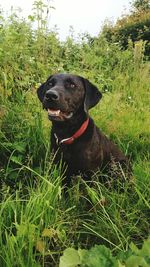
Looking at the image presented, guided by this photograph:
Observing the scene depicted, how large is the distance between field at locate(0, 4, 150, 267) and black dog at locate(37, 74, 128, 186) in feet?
0.59

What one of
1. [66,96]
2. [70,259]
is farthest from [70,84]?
[70,259]

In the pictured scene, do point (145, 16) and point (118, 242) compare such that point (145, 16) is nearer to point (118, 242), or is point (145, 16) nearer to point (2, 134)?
point (2, 134)

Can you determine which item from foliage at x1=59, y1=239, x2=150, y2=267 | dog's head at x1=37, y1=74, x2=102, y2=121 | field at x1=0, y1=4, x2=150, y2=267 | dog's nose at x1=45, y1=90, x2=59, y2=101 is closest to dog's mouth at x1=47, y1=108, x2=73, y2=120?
dog's head at x1=37, y1=74, x2=102, y2=121

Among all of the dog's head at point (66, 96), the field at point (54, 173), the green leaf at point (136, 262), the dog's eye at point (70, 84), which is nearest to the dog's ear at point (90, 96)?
the dog's head at point (66, 96)

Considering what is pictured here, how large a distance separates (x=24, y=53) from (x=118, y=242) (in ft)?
9.75

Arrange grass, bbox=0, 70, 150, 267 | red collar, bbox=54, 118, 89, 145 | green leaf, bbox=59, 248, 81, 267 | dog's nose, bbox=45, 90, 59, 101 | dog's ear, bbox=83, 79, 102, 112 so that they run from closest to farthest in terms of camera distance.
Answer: green leaf, bbox=59, 248, 81, 267 < grass, bbox=0, 70, 150, 267 < dog's nose, bbox=45, 90, 59, 101 < red collar, bbox=54, 118, 89, 145 < dog's ear, bbox=83, 79, 102, 112

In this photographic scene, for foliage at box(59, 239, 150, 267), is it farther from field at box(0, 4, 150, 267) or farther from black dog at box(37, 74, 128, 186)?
black dog at box(37, 74, 128, 186)

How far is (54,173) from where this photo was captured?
327 centimetres

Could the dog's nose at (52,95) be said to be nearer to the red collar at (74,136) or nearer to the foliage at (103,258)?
the red collar at (74,136)

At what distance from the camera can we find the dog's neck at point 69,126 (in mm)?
3762

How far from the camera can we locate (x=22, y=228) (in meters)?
2.42

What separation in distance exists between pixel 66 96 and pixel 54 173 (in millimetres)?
698

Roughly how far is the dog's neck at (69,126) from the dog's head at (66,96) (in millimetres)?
58

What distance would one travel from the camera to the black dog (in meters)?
3.62
